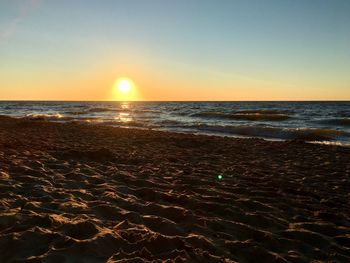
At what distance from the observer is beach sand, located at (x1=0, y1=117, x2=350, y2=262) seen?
334 cm

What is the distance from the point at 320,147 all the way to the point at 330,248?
30.1 feet

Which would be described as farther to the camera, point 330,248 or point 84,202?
point 84,202

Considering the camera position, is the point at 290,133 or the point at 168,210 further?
the point at 290,133

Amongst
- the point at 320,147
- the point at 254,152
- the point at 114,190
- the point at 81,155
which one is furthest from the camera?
the point at 320,147

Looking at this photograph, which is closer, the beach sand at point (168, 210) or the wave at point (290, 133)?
the beach sand at point (168, 210)

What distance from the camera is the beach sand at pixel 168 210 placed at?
11.0ft

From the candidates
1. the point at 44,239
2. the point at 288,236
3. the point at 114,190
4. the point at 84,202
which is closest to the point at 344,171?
the point at 288,236

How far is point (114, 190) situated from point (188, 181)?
1.57 meters

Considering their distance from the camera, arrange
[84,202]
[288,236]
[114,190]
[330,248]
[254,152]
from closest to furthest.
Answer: [330,248]
[288,236]
[84,202]
[114,190]
[254,152]

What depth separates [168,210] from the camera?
450 cm

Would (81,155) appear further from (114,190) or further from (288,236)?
(288,236)

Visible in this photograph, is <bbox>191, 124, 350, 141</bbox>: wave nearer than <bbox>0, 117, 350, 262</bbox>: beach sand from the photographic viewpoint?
No

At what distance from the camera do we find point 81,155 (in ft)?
28.0

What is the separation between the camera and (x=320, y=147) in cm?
1196
